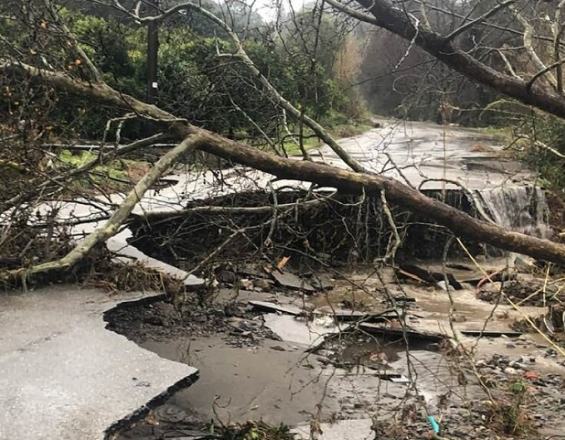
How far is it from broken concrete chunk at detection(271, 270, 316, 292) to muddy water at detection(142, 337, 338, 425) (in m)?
2.06

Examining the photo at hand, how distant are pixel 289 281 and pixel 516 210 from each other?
588 centimetres

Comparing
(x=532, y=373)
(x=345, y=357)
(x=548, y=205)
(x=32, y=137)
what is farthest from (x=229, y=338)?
(x=548, y=205)

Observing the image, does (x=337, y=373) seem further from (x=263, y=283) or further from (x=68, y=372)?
(x=263, y=283)

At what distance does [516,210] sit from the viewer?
12336mm

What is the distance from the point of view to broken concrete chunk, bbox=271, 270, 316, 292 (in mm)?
8102

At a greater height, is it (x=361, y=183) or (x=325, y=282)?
(x=361, y=183)

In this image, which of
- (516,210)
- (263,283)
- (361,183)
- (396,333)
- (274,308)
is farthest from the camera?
(516,210)

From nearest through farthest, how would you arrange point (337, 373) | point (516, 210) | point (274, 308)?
point (337, 373), point (274, 308), point (516, 210)

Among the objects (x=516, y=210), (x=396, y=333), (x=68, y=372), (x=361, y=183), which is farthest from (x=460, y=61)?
(x=516, y=210)

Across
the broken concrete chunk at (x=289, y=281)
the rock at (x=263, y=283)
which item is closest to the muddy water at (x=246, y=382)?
the rock at (x=263, y=283)

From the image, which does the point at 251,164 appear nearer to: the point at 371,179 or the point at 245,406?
the point at 371,179

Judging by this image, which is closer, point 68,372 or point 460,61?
point 68,372

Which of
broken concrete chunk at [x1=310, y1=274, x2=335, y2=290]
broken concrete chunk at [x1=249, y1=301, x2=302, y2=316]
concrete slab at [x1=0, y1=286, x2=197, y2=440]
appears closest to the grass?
concrete slab at [x1=0, y1=286, x2=197, y2=440]

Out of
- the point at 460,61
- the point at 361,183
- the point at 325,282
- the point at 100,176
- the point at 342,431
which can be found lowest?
the point at 325,282
